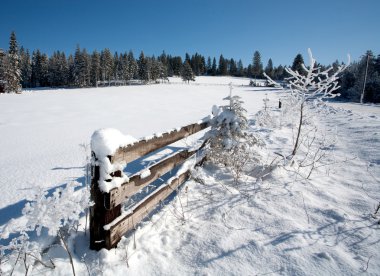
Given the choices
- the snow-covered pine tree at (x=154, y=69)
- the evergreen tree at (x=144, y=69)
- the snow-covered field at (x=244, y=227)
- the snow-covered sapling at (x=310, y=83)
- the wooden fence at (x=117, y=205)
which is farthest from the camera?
the snow-covered pine tree at (x=154, y=69)

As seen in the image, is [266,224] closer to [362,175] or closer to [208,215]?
[208,215]

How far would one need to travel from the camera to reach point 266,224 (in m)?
3.07

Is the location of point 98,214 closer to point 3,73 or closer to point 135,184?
point 135,184

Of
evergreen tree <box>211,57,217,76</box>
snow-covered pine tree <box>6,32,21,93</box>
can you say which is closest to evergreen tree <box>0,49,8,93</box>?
snow-covered pine tree <box>6,32,21,93</box>

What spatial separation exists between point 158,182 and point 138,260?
6.83 ft

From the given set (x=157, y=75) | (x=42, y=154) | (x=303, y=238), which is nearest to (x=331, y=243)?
(x=303, y=238)

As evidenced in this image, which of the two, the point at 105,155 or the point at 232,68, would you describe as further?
the point at 232,68

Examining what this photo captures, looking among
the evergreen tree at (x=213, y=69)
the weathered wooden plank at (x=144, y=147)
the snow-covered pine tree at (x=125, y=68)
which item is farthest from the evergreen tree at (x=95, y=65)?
the weathered wooden plank at (x=144, y=147)

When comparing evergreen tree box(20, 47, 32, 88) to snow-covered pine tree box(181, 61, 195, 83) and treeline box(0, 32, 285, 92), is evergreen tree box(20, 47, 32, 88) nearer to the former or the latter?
treeline box(0, 32, 285, 92)

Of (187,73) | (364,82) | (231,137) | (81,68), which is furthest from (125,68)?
(231,137)

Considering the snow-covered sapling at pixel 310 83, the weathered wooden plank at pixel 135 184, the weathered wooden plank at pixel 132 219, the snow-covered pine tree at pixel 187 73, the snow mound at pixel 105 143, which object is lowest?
the weathered wooden plank at pixel 132 219

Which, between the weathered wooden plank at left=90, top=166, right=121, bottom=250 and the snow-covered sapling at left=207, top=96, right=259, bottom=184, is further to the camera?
the snow-covered sapling at left=207, top=96, right=259, bottom=184

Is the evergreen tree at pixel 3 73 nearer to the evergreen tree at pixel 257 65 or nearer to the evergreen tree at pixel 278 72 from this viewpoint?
the evergreen tree at pixel 257 65

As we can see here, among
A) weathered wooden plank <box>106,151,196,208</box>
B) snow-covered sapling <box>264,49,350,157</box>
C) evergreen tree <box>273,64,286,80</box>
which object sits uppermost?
evergreen tree <box>273,64,286,80</box>
